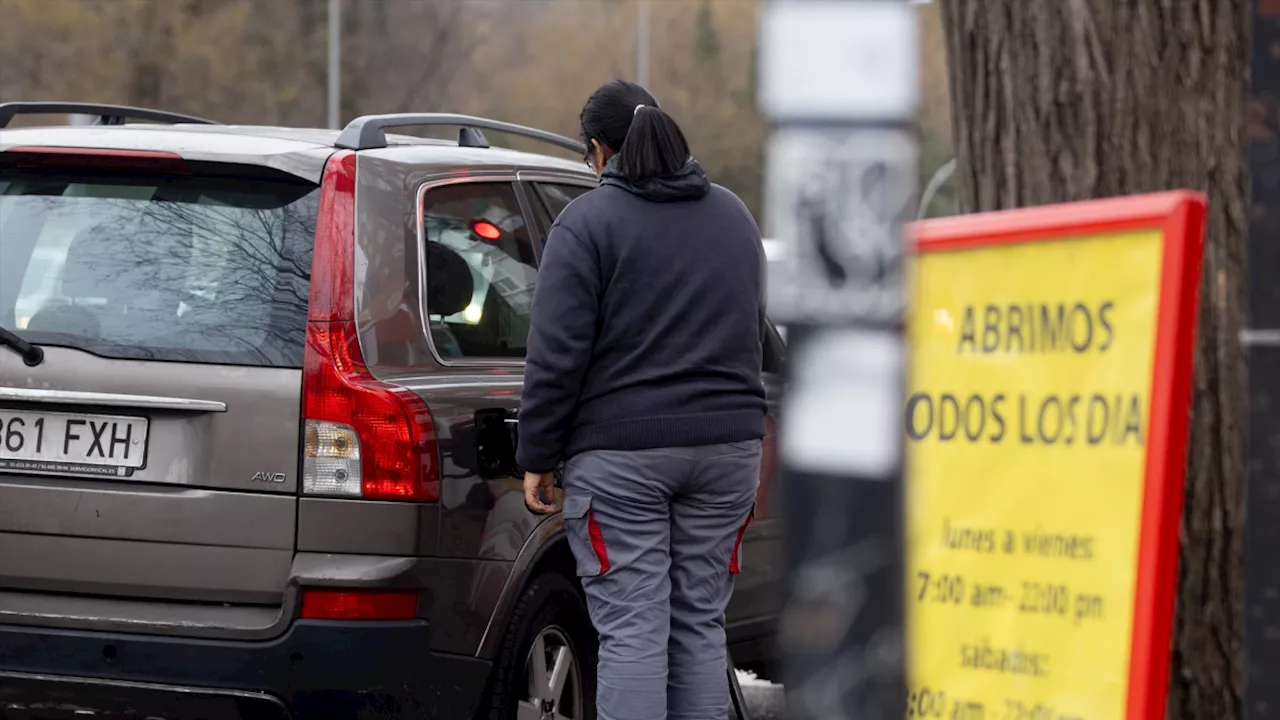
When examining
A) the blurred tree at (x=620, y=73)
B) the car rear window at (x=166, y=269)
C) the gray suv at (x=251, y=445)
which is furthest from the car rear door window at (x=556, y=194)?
the blurred tree at (x=620, y=73)

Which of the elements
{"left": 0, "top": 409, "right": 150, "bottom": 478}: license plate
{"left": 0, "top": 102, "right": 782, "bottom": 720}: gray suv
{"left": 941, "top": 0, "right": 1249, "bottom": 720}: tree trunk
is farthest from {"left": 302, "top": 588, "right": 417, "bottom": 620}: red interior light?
{"left": 941, "top": 0, "right": 1249, "bottom": 720}: tree trunk

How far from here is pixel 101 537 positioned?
451cm

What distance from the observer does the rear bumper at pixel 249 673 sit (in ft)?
14.4

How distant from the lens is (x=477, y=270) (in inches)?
195

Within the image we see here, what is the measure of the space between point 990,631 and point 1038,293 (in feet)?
1.70

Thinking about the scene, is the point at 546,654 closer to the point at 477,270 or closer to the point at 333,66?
the point at 477,270

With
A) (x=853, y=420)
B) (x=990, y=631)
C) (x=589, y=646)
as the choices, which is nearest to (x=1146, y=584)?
(x=990, y=631)

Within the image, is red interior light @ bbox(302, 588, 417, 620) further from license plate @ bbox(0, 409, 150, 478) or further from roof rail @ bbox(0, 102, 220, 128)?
roof rail @ bbox(0, 102, 220, 128)

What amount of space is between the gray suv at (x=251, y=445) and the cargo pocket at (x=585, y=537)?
0.73 ft

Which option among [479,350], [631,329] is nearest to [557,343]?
[631,329]

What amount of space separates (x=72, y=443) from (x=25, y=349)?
249 millimetres

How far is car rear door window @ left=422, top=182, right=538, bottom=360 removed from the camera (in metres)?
4.76

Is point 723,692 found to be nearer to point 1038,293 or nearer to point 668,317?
point 668,317

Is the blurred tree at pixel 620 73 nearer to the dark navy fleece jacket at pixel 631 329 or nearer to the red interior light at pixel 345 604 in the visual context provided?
the dark navy fleece jacket at pixel 631 329
